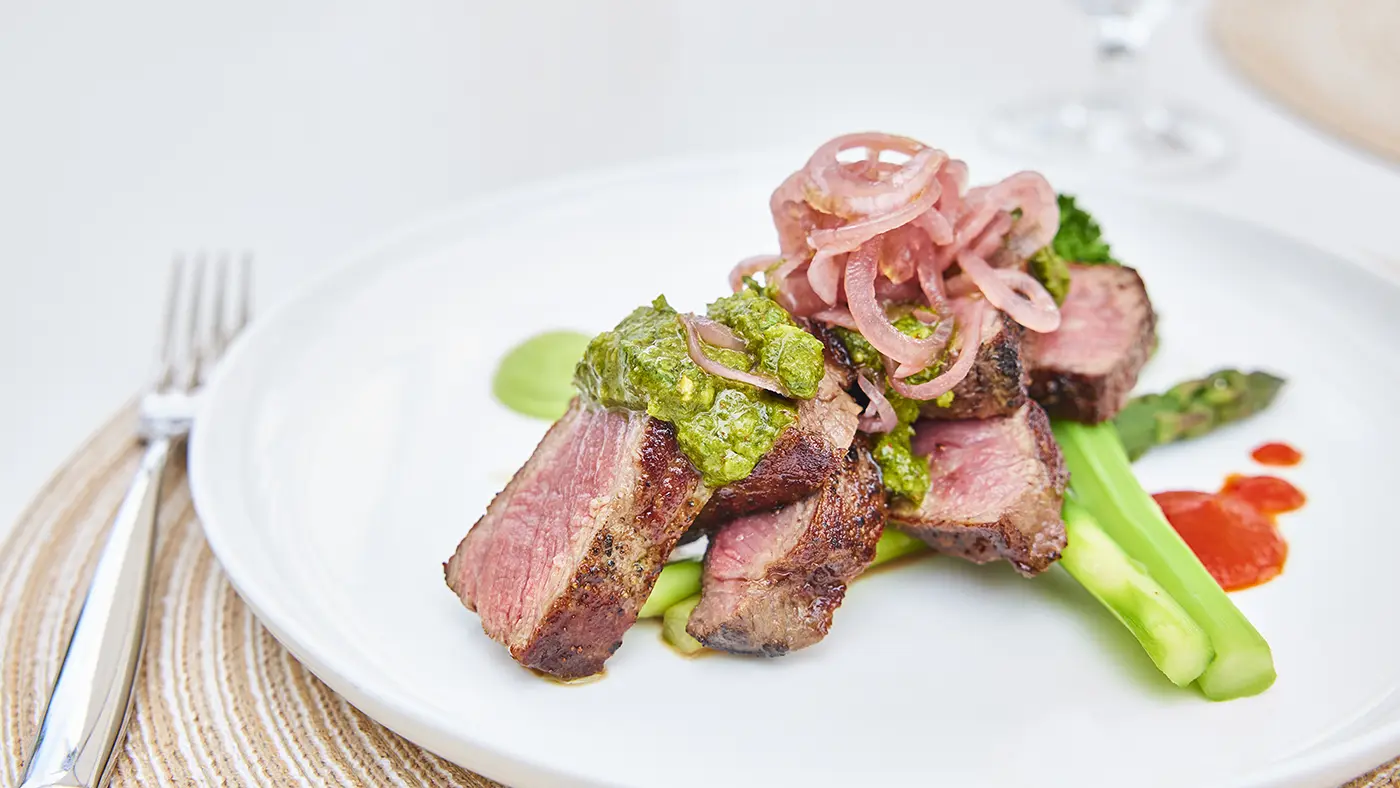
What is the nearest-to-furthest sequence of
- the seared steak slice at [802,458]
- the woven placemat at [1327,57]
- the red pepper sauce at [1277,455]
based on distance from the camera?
the seared steak slice at [802,458]
the red pepper sauce at [1277,455]
the woven placemat at [1327,57]

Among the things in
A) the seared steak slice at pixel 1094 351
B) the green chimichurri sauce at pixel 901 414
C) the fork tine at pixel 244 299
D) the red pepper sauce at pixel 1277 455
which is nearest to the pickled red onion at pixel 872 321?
the green chimichurri sauce at pixel 901 414

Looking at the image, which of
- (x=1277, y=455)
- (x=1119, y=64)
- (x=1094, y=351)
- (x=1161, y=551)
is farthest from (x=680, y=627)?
(x=1119, y=64)

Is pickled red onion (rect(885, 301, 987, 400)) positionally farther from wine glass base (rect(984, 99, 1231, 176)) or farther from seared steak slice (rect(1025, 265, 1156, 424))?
wine glass base (rect(984, 99, 1231, 176))

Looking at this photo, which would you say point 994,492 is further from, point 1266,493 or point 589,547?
point 589,547

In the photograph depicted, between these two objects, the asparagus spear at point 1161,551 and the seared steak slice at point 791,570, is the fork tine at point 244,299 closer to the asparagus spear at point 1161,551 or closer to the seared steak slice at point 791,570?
the seared steak slice at point 791,570

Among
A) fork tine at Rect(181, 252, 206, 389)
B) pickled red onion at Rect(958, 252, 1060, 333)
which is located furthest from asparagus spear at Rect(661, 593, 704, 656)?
fork tine at Rect(181, 252, 206, 389)

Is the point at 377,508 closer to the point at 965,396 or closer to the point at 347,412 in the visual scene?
the point at 347,412

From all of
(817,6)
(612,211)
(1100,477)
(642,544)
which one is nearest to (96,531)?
(642,544)
